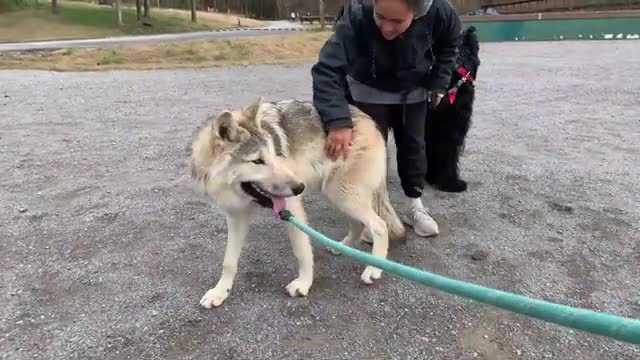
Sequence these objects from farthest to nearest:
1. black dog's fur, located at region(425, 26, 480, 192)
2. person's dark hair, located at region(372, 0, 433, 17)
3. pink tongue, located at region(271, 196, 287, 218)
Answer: black dog's fur, located at region(425, 26, 480, 192), person's dark hair, located at region(372, 0, 433, 17), pink tongue, located at region(271, 196, 287, 218)

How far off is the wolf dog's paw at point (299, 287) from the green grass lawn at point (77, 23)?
37603 millimetres

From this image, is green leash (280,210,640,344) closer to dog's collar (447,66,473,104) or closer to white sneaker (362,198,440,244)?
white sneaker (362,198,440,244)

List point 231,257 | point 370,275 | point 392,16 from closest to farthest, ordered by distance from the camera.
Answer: point 392,16 < point 231,257 < point 370,275

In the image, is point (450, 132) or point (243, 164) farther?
point (450, 132)

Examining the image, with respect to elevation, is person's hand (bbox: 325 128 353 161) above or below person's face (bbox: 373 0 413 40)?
below

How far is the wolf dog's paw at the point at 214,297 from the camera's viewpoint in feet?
9.08

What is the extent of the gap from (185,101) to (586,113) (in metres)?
6.60

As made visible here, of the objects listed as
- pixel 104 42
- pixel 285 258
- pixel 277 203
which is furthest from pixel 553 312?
pixel 104 42

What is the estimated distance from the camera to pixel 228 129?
99.4 inches

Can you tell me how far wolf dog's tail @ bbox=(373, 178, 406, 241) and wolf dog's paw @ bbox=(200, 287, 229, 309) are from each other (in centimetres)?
107

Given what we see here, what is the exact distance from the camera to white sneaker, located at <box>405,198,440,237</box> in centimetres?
362

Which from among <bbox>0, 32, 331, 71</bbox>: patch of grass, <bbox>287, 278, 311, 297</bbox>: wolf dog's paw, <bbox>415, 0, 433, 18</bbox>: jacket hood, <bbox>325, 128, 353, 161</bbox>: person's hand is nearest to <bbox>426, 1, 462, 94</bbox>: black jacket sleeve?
<bbox>415, 0, 433, 18</bbox>: jacket hood

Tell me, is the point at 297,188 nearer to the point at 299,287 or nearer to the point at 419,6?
the point at 299,287

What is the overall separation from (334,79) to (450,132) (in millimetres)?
1811
